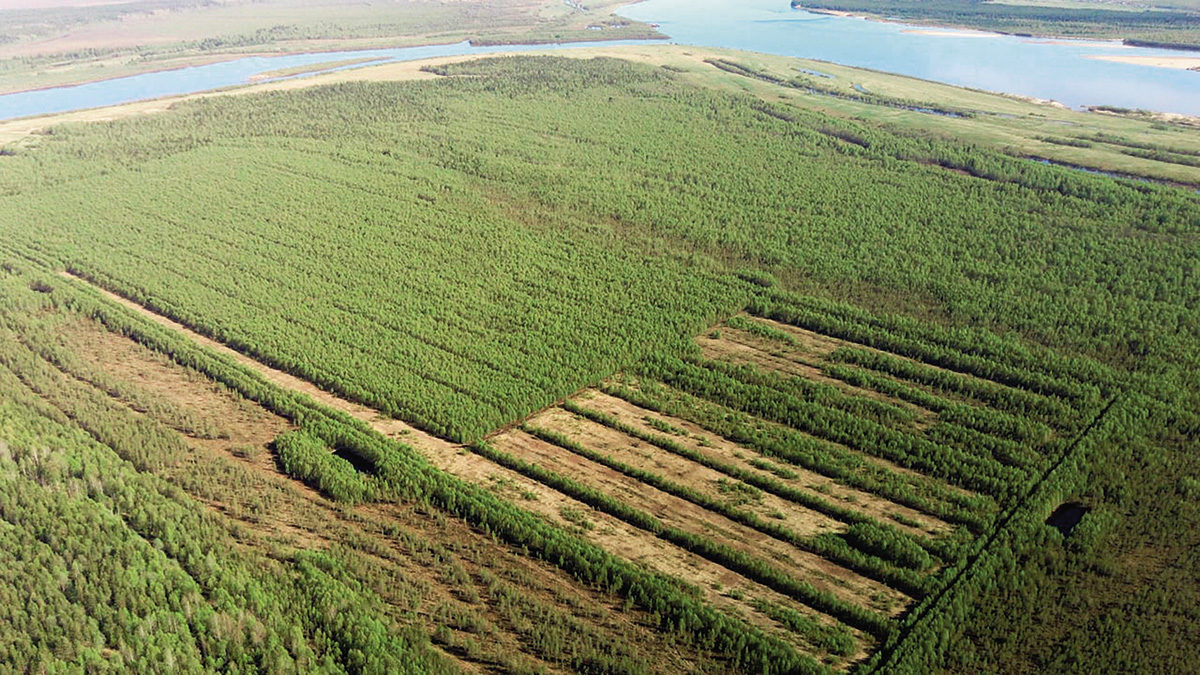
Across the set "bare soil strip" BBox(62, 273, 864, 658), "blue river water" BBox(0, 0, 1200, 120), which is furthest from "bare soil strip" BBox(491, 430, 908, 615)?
"blue river water" BBox(0, 0, 1200, 120)

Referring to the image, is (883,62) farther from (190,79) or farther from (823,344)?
(190,79)

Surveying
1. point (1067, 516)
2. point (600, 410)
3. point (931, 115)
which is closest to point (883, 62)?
point (931, 115)

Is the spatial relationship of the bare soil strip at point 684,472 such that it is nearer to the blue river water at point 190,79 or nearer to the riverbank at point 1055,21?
the blue river water at point 190,79

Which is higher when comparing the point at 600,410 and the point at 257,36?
the point at 257,36

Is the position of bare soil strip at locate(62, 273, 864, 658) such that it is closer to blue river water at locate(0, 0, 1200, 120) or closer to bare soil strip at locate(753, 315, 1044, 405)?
bare soil strip at locate(753, 315, 1044, 405)

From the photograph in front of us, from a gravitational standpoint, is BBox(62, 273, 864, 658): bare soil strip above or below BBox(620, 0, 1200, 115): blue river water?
below

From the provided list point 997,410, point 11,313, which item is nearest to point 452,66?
point 11,313
